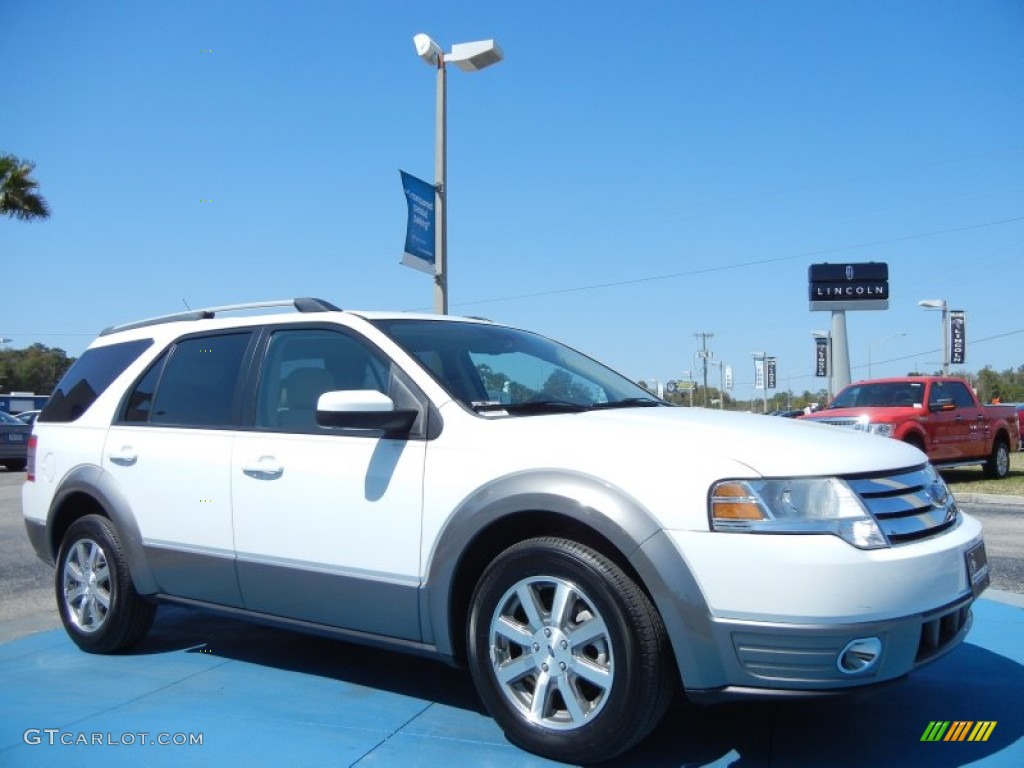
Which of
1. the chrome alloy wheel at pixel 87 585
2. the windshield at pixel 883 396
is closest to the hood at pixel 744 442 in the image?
the chrome alloy wheel at pixel 87 585

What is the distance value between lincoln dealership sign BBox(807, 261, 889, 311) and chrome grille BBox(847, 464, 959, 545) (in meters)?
23.7

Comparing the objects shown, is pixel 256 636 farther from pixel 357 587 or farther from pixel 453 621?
pixel 453 621

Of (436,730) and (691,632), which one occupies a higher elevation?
(691,632)

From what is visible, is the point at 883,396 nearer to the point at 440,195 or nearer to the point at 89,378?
the point at 440,195

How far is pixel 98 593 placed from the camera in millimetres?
4703

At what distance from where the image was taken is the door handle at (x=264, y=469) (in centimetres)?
389

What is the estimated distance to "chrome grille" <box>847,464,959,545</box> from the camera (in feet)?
9.61

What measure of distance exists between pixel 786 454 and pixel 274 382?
2400 mm

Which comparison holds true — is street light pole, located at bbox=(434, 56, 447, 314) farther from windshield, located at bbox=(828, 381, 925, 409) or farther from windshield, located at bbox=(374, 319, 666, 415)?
windshield, located at bbox=(828, 381, 925, 409)

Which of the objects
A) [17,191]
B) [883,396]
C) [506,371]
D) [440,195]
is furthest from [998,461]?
[17,191]

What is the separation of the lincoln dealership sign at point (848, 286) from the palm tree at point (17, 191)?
25.0 meters

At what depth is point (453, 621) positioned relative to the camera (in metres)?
3.45

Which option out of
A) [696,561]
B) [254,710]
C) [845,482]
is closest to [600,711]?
[696,561]

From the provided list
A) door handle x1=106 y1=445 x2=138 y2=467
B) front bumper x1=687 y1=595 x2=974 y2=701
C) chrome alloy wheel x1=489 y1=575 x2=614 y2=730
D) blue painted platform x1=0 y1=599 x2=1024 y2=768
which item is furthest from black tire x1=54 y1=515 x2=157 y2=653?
front bumper x1=687 y1=595 x2=974 y2=701
